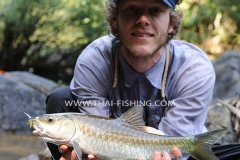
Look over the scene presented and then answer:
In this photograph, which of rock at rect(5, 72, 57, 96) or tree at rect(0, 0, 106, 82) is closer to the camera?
rock at rect(5, 72, 57, 96)

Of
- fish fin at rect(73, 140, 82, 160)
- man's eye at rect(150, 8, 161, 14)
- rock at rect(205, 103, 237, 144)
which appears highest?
man's eye at rect(150, 8, 161, 14)

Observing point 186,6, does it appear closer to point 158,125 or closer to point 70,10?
point 70,10

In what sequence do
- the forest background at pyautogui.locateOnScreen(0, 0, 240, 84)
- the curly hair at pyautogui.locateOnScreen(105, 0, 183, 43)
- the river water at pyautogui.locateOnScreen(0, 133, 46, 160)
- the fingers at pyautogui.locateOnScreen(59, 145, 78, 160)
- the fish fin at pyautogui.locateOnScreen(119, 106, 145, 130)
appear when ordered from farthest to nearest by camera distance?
the forest background at pyautogui.locateOnScreen(0, 0, 240, 84), the river water at pyautogui.locateOnScreen(0, 133, 46, 160), the curly hair at pyautogui.locateOnScreen(105, 0, 183, 43), the fish fin at pyautogui.locateOnScreen(119, 106, 145, 130), the fingers at pyautogui.locateOnScreen(59, 145, 78, 160)

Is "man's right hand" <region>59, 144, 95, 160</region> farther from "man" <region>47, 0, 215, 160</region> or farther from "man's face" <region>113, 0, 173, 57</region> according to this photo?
"man's face" <region>113, 0, 173, 57</region>

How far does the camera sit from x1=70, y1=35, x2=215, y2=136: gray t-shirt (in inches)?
113

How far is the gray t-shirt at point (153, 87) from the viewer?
2.88 meters

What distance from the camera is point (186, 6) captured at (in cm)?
1092

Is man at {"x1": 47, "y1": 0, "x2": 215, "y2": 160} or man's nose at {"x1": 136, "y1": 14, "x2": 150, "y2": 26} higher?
man's nose at {"x1": 136, "y1": 14, "x2": 150, "y2": 26}

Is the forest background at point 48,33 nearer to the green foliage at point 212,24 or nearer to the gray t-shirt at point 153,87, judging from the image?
the green foliage at point 212,24

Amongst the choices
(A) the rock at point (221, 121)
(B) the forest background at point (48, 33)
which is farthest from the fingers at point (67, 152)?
(B) the forest background at point (48, 33)

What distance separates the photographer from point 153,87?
303cm

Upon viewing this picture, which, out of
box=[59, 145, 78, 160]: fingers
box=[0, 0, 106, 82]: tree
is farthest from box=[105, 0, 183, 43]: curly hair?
box=[0, 0, 106, 82]: tree

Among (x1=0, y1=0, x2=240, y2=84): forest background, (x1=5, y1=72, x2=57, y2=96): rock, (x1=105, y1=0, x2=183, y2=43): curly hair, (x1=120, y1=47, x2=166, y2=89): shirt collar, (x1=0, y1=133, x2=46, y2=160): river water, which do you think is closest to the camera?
(x1=120, y1=47, x2=166, y2=89): shirt collar

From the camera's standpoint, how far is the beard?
2.87 metres
